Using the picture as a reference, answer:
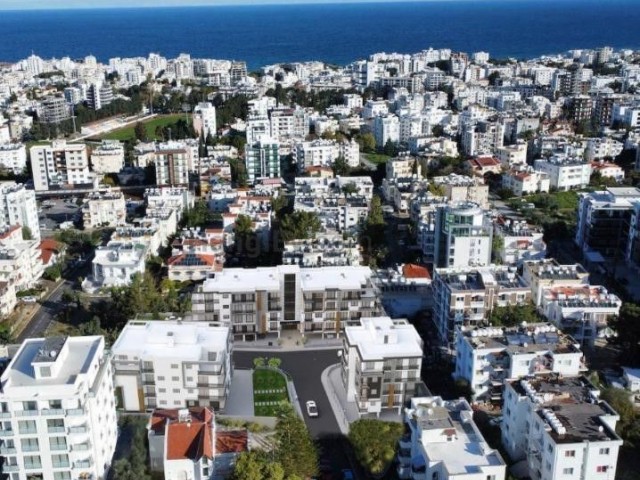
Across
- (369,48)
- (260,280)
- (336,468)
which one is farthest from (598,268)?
(369,48)

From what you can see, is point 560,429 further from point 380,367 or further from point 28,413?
point 28,413

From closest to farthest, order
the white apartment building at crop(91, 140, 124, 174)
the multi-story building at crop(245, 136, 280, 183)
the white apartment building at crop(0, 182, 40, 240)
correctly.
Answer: the white apartment building at crop(0, 182, 40, 240), the multi-story building at crop(245, 136, 280, 183), the white apartment building at crop(91, 140, 124, 174)

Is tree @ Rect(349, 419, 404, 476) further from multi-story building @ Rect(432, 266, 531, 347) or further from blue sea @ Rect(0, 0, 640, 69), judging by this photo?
blue sea @ Rect(0, 0, 640, 69)

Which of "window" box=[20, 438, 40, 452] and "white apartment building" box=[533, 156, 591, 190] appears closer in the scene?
"window" box=[20, 438, 40, 452]

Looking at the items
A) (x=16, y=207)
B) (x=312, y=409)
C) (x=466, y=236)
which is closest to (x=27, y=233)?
(x=16, y=207)

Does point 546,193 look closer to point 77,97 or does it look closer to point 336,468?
point 336,468

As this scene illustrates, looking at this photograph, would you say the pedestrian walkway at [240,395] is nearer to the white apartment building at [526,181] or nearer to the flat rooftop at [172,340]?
the flat rooftop at [172,340]

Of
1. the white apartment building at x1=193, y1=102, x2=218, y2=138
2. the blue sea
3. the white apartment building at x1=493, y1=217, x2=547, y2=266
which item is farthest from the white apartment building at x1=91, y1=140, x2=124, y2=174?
the blue sea

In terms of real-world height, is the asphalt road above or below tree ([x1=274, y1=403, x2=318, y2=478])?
below
